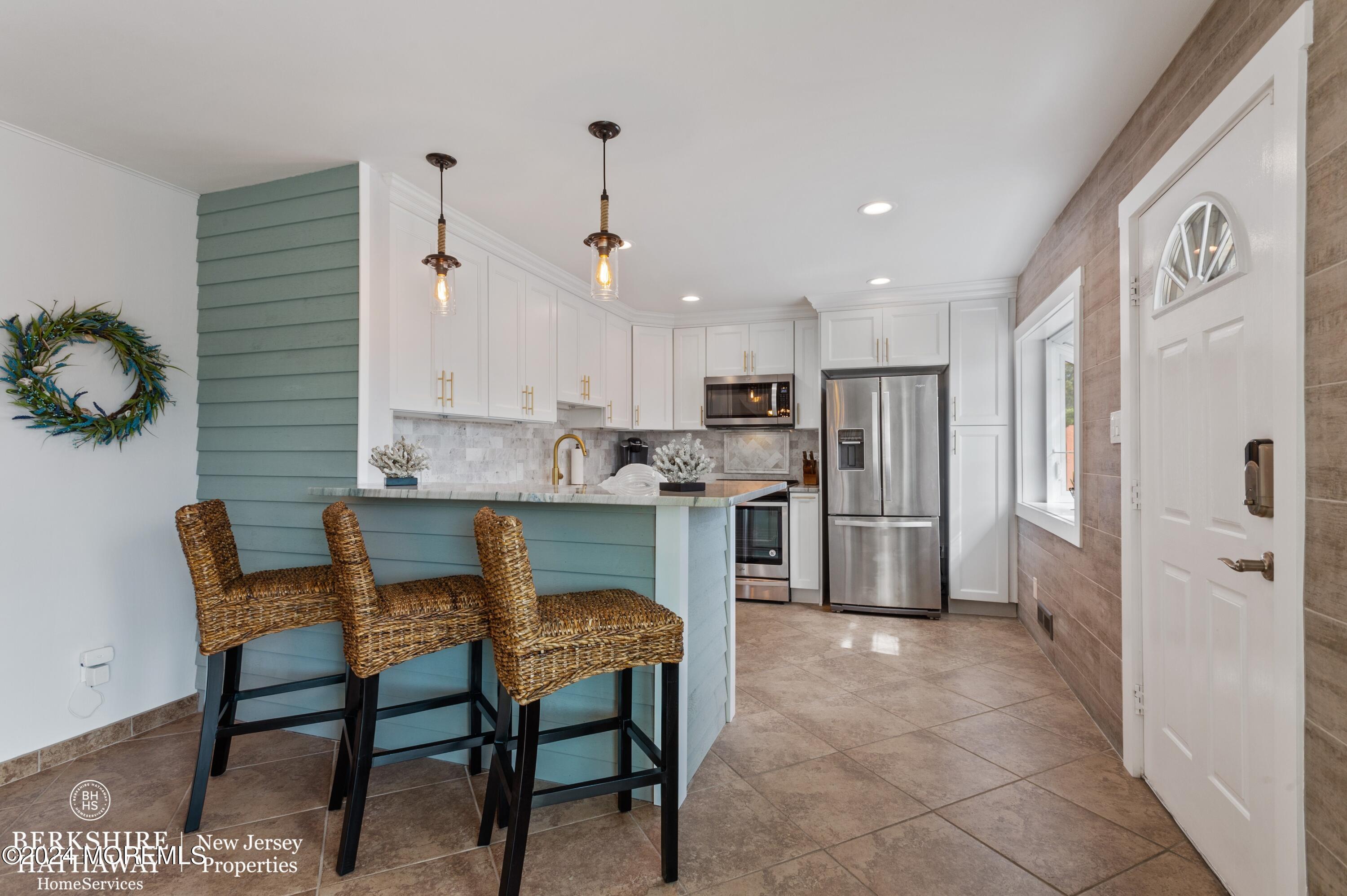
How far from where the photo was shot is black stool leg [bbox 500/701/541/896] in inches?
61.2

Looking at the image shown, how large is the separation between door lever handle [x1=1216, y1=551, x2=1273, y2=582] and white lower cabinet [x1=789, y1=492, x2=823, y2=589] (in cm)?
340

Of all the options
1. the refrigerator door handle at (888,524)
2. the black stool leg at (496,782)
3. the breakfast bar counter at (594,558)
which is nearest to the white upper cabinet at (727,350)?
the refrigerator door handle at (888,524)

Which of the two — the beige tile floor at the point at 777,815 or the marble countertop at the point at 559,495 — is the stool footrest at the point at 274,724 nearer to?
the beige tile floor at the point at 777,815

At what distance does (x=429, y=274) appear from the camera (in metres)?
2.95

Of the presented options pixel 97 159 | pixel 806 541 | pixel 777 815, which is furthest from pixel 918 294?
pixel 97 159

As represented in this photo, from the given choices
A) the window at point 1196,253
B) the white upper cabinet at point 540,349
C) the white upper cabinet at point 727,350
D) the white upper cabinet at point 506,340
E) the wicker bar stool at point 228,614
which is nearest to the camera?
the window at point 1196,253

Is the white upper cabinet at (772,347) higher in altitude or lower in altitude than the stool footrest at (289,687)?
higher

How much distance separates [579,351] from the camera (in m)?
4.44

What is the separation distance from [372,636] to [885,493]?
3.69 meters

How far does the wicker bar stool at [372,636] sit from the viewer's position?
1771 millimetres

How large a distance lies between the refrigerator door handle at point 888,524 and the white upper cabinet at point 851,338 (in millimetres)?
1136

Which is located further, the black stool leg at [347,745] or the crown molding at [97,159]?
the crown molding at [97,159]

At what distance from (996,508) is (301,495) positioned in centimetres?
415

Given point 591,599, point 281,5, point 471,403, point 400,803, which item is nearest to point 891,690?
point 591,599
